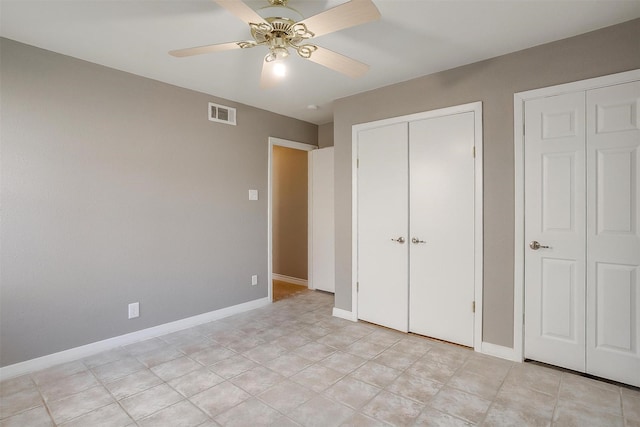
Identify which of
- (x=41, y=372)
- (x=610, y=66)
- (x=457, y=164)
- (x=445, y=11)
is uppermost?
(x=445, y=11)

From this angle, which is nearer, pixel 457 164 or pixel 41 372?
pixel 41 372

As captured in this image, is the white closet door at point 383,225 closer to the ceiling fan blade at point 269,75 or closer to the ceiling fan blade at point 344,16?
the ceiling fan blade at point 269,75

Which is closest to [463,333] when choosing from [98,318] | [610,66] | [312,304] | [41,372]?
[312,304]

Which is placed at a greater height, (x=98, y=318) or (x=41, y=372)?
(x=98, y=318)

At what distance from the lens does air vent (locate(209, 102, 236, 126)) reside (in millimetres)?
3633

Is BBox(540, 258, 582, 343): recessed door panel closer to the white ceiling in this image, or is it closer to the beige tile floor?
the beige tile floor

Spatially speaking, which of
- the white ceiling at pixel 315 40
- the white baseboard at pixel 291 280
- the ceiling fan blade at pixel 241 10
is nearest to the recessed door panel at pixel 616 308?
the white ceiling at pixel 315 40

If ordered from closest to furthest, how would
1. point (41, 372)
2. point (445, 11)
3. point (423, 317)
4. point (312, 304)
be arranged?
point (445, 11)
point (41, 372)
point (423, 317)
point (312, 304)

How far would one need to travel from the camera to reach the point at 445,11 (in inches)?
81.2

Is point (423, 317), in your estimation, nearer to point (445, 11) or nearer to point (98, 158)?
point (445, 11)

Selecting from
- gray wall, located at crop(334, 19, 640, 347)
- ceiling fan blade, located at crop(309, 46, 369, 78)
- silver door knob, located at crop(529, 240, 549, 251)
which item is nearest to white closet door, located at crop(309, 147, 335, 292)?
gray wall, located at crop(334, 19, 640, 347)

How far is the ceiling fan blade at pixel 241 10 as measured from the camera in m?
1.54

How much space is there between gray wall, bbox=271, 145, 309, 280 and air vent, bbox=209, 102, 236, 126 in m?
1.61

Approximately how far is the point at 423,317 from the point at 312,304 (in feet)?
5.11
